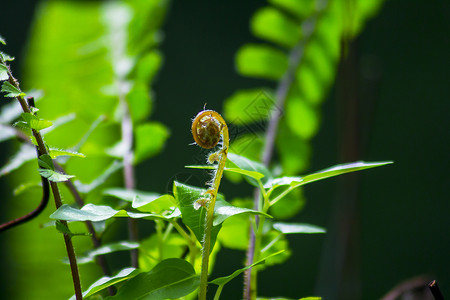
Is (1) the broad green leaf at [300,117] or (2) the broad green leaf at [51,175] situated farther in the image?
(1) the broad green leaf at [300,117]

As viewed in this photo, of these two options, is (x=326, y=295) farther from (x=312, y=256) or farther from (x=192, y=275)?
(x=312, y=256)

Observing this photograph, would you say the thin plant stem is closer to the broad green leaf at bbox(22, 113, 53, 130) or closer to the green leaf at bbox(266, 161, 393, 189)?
the broad green leaf at bbox(22, 113, 53, 130)

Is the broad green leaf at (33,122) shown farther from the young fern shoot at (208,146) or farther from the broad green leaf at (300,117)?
the broad green leaf at (300,117)

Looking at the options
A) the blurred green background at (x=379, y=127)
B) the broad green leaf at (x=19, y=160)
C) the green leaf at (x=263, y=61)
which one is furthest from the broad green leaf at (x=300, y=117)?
the blurred green background at (x=379, y=127)

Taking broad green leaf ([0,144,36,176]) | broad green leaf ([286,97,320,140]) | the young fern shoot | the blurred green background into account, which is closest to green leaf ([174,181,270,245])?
the young fern shoot

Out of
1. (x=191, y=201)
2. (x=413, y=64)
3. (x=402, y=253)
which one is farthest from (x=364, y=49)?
(x=191, y=201)

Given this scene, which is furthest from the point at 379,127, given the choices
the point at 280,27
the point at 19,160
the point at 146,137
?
the point at 19,160

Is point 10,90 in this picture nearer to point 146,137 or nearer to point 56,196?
point 56,196
